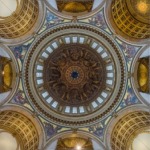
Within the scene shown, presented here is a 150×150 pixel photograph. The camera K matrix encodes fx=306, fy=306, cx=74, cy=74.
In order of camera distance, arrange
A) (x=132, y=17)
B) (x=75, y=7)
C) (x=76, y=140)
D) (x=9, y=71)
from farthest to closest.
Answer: (x=76, y=140) < (x=9, y=71) < (x=132, y=17) < (x=75, y=7)

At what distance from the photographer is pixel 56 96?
1369 inches

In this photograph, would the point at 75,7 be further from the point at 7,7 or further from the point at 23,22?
the point at 7,7

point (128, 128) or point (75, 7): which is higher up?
point (75, 7)

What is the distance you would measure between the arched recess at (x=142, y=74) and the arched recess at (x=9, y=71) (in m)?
11.2

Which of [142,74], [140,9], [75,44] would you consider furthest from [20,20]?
[142,74]

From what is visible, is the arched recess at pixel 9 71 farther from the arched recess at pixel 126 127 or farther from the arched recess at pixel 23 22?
the arched recess at pixel 126 127

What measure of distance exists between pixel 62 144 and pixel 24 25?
12240mm

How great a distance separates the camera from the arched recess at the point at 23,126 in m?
28.7

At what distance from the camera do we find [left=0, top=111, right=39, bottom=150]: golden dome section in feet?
94.1

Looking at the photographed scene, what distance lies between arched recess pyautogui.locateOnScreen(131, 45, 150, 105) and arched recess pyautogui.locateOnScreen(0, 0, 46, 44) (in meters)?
9.72

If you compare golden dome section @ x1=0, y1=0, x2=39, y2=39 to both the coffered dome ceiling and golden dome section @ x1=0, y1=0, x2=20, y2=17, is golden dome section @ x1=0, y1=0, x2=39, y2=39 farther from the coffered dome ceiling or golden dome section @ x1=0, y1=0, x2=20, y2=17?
golden dome section @ x1=0, y1=0, x2=20, y2=17

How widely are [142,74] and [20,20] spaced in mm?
12238

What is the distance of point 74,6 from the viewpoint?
90.1 ft

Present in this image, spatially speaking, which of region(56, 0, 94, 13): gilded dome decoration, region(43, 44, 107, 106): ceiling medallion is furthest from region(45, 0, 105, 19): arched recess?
region(43, 44, 107, 106): ceiling medallion
